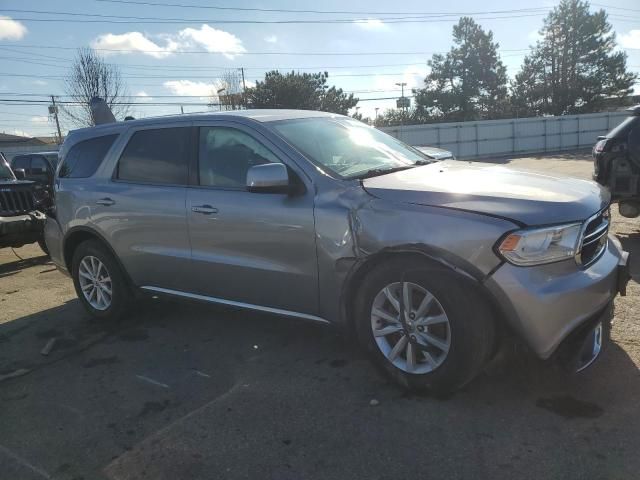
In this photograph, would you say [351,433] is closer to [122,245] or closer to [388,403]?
[388,403]

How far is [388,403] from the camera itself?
3.18 m

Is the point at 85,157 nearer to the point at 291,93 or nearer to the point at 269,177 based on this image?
the point at 269,177

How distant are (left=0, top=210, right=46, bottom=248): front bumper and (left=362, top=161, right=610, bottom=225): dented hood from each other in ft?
22.9

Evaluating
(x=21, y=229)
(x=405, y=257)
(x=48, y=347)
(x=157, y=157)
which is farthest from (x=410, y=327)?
(x=21, y=229)

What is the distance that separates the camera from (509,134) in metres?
28.8

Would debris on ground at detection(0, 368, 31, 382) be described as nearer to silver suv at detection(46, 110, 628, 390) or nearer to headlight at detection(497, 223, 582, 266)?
silver suv at detection(46, 110, 628, 390)

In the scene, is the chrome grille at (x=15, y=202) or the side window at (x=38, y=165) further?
the side window at (x=38, y=165)

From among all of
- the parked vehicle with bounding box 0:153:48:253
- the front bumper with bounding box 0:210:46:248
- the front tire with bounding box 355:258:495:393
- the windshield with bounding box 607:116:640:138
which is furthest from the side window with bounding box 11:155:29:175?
the windshield with bounding box 607:116:640:138

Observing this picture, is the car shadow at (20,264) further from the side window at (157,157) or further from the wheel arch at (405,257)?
the wheel arch at (405,257)

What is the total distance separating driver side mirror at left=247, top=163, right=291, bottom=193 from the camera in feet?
11.3

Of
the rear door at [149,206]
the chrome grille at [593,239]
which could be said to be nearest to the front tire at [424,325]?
the chrome grille at [593,239]

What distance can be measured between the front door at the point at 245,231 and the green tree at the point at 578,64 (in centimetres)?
5569

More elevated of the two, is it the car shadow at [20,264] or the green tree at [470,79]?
the green tree at [470,79]

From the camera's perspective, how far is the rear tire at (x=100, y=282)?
4.92 m
